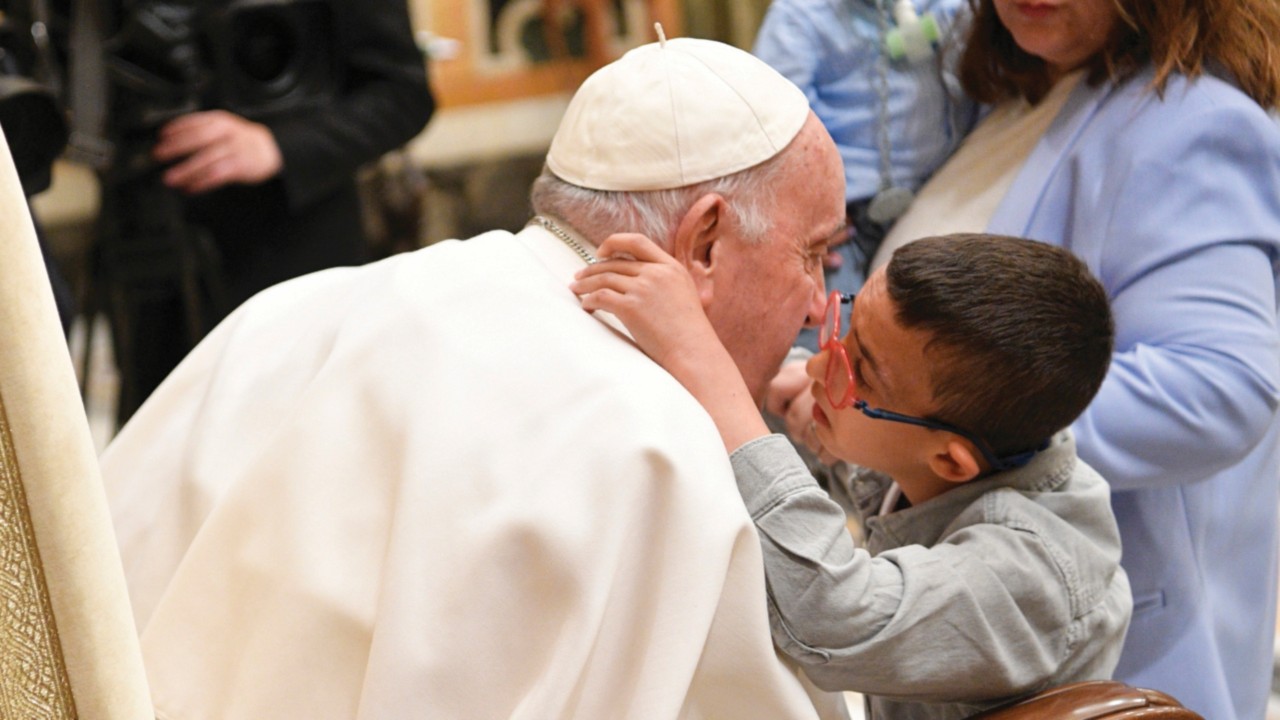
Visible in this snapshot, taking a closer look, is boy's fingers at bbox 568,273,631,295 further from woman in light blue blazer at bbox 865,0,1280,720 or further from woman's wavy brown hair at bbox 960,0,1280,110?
woman's wavy brown hair at bbox 960,0,1280,110

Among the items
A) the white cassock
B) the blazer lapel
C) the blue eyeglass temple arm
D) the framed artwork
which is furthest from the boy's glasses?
the framed artwork

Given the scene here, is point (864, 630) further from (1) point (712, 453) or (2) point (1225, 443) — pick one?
(2) point (1225, 443)

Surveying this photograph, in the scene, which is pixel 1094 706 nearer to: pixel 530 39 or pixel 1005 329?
pixel 1005 329

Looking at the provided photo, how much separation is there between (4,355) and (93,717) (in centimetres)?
30

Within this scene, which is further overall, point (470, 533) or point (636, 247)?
point (636, 247)

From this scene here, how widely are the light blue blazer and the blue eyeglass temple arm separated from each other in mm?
298

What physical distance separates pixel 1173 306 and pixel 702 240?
672 mm

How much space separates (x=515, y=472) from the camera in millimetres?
1329

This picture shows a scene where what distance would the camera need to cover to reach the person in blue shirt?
7.18 feet

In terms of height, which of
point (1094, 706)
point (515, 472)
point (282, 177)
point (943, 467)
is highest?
point (515, 472)

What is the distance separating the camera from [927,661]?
4.54 feet

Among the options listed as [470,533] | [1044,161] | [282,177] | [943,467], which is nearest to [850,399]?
[943,467]

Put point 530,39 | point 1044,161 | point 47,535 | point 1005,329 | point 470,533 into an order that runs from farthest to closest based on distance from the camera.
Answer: point 530,39 → point 1044,161 → point 1005,329 → point 470,533 → point 47,535

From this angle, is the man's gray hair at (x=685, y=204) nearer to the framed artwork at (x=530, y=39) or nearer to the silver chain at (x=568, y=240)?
the silver chain at (x=568, y=240)
